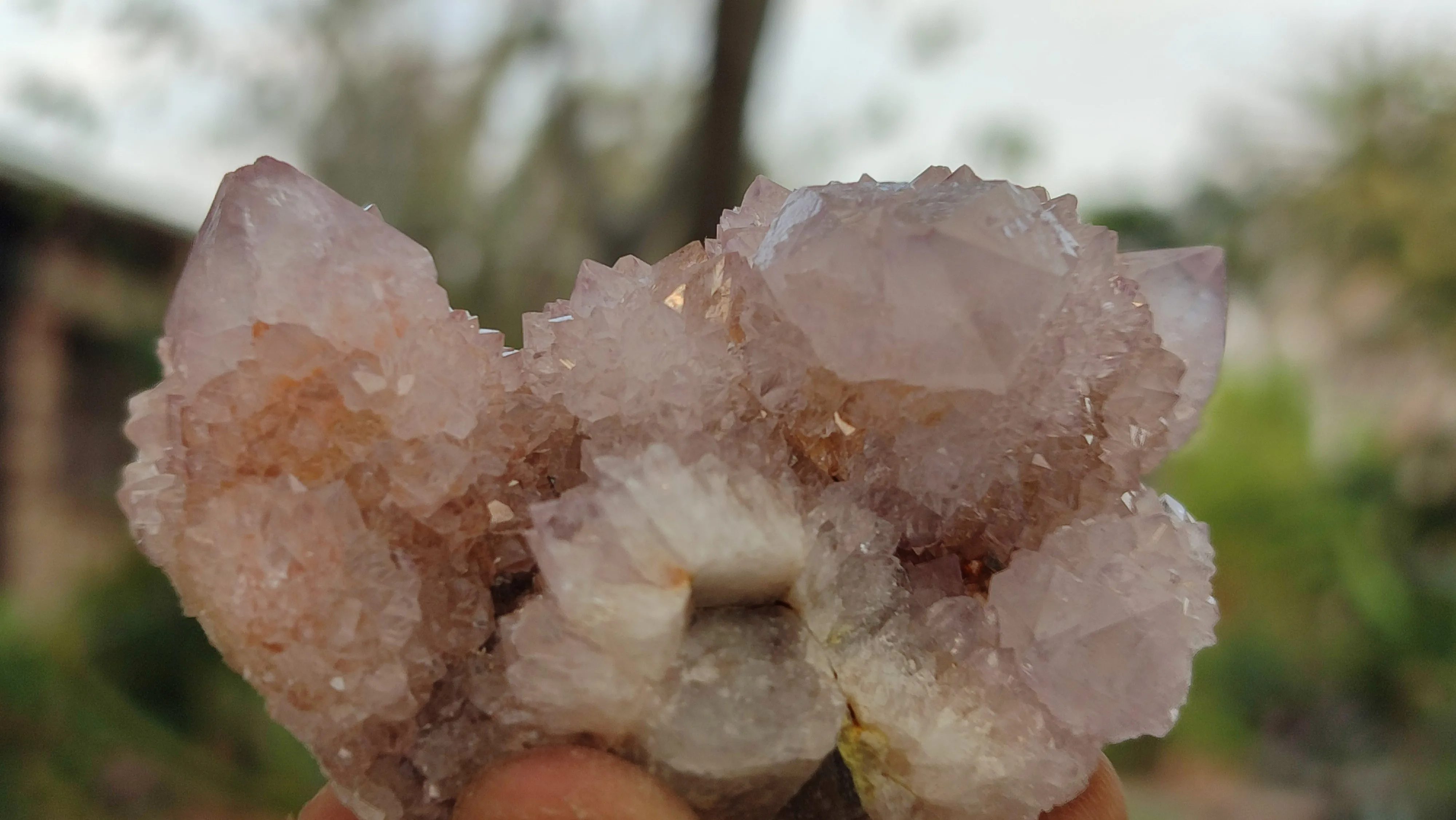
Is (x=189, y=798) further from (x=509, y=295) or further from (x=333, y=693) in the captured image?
(x=333, y=693)

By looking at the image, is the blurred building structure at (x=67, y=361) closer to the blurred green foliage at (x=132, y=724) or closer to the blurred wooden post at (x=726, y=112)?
the blurred green foliage at (x=132, y=724)

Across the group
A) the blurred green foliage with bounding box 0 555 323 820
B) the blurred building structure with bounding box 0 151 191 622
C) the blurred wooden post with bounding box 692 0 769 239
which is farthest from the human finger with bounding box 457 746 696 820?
the blurred building structure with bounding box 0 151 191 622

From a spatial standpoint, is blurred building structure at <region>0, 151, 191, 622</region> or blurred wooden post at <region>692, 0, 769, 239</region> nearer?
blurred wooden post at <region>692, 0, 769, 239</region>

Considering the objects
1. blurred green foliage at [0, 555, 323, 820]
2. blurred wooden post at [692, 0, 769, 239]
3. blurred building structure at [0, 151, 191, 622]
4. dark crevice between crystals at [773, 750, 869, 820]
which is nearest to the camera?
dark crevice between crystals at [773, 750, 869, 820]

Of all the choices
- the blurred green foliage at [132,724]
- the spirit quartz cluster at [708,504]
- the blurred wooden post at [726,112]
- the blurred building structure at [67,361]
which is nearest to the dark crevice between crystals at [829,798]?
the spirit quartz cluster at [708,504]

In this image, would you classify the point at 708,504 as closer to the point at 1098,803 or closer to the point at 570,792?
the point at 570,792

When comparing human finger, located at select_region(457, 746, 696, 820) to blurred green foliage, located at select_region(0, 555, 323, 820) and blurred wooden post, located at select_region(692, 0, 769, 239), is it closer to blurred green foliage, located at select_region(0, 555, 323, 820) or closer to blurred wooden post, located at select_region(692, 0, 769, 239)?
blurred wooden post, located at select_region(692, 0, 769, 239)

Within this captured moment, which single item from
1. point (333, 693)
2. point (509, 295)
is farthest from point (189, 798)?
point (333, 693)
